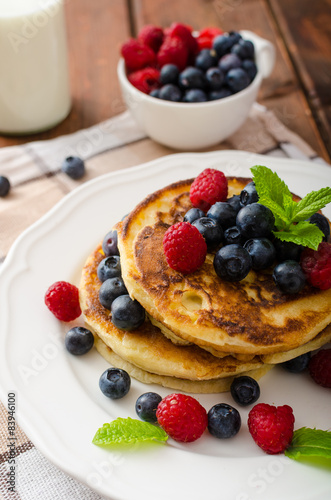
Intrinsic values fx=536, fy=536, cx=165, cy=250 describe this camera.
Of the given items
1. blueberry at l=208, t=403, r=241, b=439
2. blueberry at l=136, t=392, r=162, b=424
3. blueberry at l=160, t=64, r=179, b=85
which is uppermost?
blueberry at l=160, t=64, r=179, b=85

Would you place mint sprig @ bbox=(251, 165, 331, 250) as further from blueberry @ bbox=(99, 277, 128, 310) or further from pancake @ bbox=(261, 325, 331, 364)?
blueberry @ bbox=(99, 277, 128, 310)

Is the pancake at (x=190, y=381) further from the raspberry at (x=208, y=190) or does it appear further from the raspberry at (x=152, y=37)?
the raspberry at (x=152, y=37)

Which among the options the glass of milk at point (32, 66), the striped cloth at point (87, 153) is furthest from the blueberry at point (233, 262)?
the glass of milk at point (32, 66)

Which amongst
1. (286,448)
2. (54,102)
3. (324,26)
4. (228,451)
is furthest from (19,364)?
(324,26)

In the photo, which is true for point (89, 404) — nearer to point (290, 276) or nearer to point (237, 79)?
point (290, 276)

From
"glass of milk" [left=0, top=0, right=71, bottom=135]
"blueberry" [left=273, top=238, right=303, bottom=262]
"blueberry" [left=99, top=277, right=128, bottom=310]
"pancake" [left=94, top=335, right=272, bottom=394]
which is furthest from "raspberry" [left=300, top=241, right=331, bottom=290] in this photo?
"glass of milk" [left=0, top=0, right=71, bottom=135]

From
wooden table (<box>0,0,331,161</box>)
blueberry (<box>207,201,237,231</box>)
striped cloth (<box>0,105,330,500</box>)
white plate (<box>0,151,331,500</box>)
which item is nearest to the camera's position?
white plate (<box>0,151,331,500</box>)

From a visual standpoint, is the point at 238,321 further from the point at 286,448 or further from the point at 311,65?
the point at 311,65
